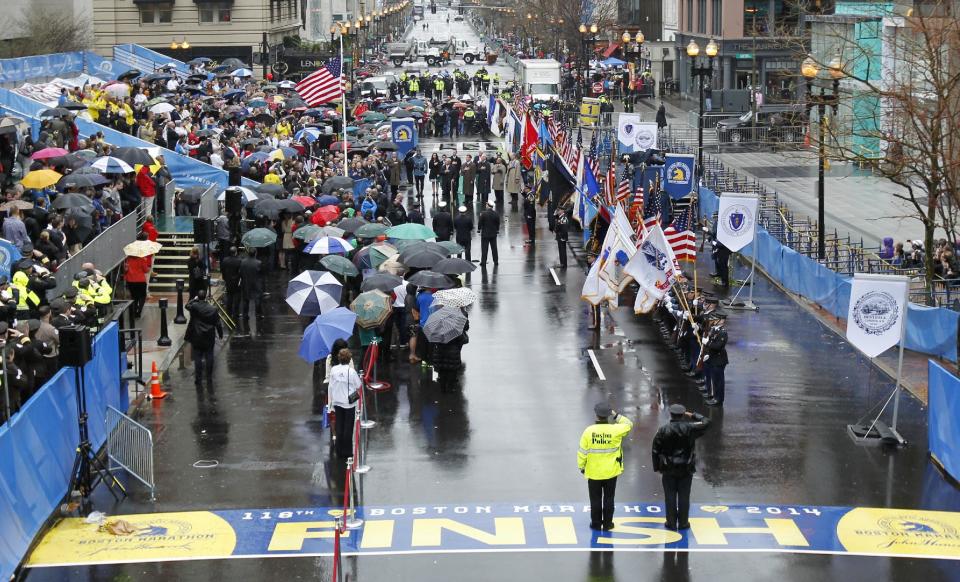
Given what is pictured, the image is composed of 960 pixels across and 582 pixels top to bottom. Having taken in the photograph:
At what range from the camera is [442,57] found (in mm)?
128000

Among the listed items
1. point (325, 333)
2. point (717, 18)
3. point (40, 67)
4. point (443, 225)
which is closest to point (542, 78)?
point (717, 18)

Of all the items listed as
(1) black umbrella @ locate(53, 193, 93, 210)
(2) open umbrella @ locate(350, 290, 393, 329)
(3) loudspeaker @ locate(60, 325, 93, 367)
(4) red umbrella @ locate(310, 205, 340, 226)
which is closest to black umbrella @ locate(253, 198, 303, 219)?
(4) red umbrella @ locate(310, 205, 340, 226)

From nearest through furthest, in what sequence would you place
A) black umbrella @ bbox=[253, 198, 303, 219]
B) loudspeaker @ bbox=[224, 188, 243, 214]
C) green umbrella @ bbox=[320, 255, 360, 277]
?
green umbrella @ bbox=[320, 255, 360, 277]
black umbrella @ bbox=[253, 198, 303, 219]
loudspeaker @ bbox=[224, 188, 243, 214]

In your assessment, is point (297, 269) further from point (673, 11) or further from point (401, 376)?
point (673, 11)

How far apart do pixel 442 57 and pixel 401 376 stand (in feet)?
353

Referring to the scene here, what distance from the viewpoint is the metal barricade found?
17.4m

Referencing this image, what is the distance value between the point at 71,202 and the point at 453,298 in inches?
327

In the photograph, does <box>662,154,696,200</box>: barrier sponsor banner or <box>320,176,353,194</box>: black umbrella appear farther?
<box>662,154,696,200</box>: barrier sponsor banner

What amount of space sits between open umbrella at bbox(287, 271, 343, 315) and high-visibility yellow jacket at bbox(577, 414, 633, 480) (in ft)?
28.6

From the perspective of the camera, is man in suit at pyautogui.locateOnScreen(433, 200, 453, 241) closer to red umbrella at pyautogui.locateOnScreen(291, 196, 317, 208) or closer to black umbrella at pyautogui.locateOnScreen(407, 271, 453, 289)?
red umbrella at pyautogui.locateOnScreen(291, 196, 317, 208)

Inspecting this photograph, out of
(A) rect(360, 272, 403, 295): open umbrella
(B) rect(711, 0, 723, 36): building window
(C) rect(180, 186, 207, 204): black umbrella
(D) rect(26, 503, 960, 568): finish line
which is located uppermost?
(B) rect(711, 0, 723, 36): building window

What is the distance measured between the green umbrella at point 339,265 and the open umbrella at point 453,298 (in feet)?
10.3

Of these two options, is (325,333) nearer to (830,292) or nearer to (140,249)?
(140,249)

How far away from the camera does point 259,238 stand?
2823 centimetres
